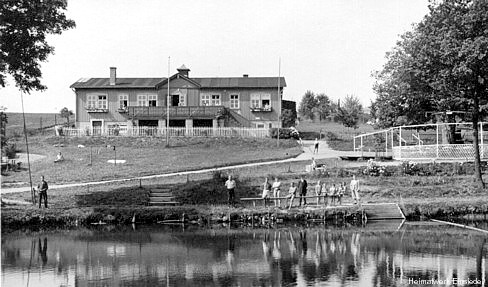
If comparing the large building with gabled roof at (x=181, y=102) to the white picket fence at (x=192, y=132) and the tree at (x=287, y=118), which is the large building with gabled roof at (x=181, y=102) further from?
the tree at (x=287, y=118)

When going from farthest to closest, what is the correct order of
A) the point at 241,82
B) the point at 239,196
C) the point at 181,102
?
1. the point at 241,82
2. the point at 181,102
3. the point at 239,196

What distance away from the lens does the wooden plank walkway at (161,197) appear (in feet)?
124

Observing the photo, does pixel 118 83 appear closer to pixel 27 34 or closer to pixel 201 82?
pixel 201 82

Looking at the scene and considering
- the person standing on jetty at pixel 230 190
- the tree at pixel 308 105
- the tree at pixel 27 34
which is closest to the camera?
the tree at pixel 27 34

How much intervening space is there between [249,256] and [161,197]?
15.1m

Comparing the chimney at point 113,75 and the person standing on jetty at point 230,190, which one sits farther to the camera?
the chimney at point 113,75

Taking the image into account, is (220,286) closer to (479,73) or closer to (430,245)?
(430,245)

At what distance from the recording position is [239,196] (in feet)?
126

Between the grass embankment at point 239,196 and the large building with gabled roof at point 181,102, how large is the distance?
2507 cm

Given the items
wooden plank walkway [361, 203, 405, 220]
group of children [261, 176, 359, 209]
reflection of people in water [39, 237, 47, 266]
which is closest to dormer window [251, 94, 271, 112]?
group of children [261, 176, 359, 209]

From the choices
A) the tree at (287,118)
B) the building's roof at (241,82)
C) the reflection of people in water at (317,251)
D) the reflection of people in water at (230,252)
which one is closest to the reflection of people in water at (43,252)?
the reflection of people in water at (230,252)

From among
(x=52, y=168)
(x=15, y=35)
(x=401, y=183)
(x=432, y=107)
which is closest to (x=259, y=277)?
(x=15, y=35)

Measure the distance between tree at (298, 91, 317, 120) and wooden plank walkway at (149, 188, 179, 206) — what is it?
250ft

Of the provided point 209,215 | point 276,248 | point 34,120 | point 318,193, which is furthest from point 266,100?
point 34,120
